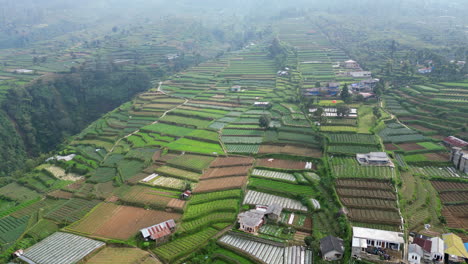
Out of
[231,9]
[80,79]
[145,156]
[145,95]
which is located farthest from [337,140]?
[231,9]

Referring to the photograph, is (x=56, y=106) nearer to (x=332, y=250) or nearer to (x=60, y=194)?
(x=60, y=194)

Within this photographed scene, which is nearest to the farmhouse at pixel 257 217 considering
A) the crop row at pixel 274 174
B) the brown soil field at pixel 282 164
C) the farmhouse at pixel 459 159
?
the crop row at pixel 274 174

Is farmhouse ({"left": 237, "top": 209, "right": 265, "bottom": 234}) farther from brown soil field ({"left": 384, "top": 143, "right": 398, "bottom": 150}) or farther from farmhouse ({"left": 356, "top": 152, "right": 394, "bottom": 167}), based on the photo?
brown soil field ({"left": 384, "top": 143, "right": 398, "bottom": 150})

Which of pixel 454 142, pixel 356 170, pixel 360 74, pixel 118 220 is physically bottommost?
pixel 118 220

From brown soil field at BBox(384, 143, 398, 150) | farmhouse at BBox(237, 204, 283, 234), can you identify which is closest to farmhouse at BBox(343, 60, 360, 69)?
brown soil field at BBox(384, 143, 398, 150)

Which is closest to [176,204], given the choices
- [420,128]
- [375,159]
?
[375,159]

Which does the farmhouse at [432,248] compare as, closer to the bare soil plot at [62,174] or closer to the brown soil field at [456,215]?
the brown soil field at [456,215]
